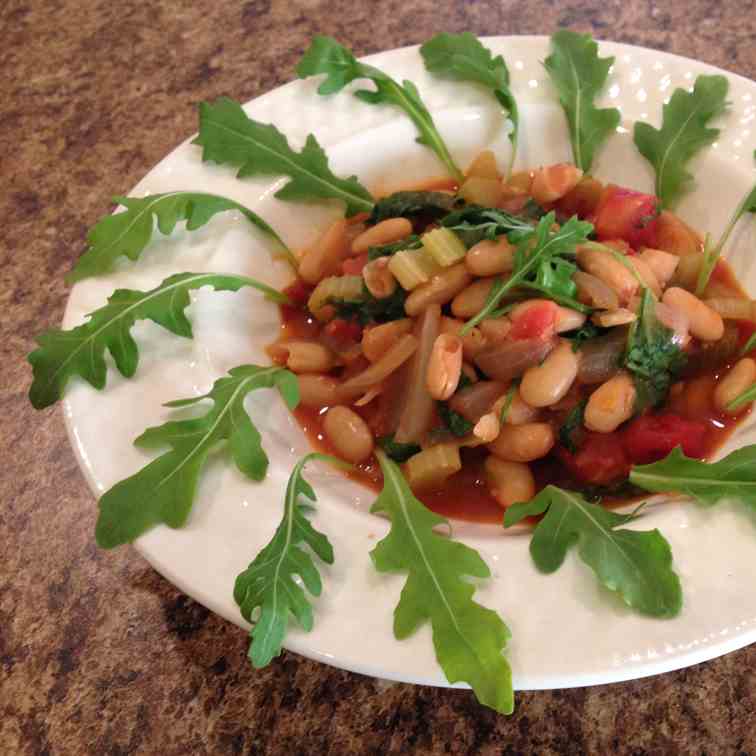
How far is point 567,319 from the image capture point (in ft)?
4.17

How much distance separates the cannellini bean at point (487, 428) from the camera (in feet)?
4.08

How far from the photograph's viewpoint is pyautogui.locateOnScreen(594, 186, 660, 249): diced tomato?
1.49 metres

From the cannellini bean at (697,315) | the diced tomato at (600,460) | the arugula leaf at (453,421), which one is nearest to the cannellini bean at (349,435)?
the arugula leaf at (453,421)

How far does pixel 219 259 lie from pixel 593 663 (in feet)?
3.11

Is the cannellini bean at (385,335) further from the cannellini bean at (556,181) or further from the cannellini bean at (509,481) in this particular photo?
the cannellini bean at (556,181)

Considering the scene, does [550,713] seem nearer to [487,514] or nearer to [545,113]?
[487,514]

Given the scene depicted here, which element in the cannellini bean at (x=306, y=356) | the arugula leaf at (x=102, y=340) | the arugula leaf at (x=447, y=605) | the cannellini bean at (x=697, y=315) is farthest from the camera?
the cannellini bean at (x=306, y=356)

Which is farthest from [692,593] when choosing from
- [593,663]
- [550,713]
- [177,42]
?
[177,42]

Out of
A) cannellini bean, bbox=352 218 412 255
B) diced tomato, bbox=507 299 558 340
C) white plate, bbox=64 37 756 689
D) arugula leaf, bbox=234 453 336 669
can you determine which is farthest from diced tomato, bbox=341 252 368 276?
arugula leaf, bbox=234 453 336 669

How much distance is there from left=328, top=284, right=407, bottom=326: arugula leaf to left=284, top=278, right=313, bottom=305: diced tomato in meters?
0.10

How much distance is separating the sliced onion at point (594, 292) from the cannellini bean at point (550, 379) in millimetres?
95

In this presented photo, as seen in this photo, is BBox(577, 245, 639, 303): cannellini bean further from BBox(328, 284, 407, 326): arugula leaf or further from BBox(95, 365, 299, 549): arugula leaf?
BBox(95, 365, 299, 549): arugula leaf

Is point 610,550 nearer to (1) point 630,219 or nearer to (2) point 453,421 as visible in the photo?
(2) point 453,421

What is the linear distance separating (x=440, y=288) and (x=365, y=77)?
54 centimetres
